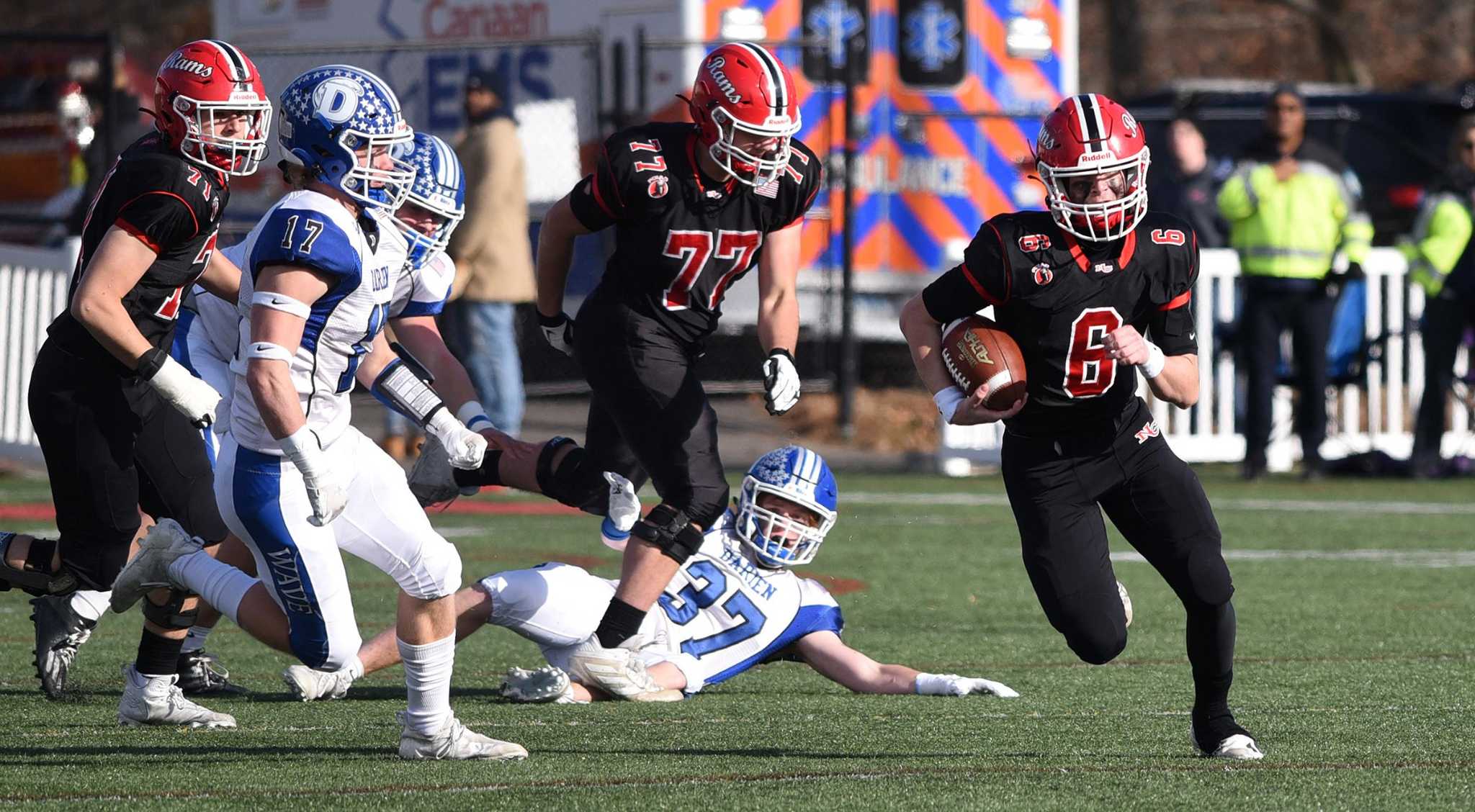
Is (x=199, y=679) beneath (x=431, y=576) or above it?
beneath

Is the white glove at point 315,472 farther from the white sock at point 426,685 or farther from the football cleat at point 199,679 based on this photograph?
the football cleat at point 199,679

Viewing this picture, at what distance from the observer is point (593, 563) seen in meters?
9.20

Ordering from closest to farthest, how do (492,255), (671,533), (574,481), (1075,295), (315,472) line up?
1. (315,472)
2. (1075,295)
3. (671,533)
4. (574,481)
5. (492,255)

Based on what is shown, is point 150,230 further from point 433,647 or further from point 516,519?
point 516,519

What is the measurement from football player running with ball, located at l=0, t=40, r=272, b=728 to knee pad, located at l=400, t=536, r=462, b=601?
89 centimetres

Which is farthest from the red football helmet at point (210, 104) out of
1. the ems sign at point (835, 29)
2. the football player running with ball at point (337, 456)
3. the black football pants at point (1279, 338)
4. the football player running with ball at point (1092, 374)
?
the ems sign at point (835, 29)

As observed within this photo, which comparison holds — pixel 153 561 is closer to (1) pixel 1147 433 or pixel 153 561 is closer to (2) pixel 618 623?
(2) pixel 618 623

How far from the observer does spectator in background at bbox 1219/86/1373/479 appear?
12.1 meters

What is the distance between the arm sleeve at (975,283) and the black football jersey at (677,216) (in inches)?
45.3

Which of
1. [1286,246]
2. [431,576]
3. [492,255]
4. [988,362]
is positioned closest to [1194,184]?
[1286,246]

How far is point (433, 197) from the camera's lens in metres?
6.10

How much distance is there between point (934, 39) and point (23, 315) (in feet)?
19.7

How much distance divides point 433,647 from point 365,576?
13.3 ft

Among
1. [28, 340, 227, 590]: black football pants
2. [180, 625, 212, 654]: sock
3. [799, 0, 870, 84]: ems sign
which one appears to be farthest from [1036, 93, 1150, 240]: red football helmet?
[799, 0, 870, 84]: ems sign
